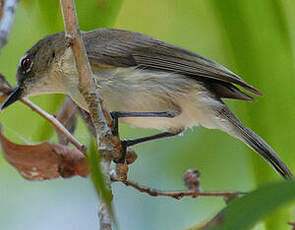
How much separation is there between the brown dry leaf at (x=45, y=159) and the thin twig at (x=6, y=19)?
568 millimetres

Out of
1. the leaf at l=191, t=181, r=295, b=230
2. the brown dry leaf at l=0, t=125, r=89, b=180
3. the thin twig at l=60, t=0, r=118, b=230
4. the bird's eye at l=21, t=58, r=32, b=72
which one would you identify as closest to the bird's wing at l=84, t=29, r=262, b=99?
the bird's eye at l=21, t=58, r=32, b=72

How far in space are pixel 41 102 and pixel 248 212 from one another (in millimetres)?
2946

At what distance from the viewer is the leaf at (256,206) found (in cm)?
98

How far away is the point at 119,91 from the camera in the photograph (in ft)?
10.6

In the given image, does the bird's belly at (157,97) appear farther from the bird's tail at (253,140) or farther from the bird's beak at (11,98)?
the bird's beak at (11,98)

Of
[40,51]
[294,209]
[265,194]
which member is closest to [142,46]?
[40,51]

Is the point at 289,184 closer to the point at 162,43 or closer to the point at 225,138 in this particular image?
the point at 162,43

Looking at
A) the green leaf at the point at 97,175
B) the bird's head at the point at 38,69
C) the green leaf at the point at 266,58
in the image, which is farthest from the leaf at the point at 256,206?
the bird's head at the point at 38,69

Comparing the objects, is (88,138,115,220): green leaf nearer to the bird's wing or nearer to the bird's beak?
the bird's wing

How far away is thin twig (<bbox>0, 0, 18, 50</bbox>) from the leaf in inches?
51.4

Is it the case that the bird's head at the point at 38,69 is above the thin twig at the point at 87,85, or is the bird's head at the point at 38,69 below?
above

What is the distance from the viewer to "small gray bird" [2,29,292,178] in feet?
10.7

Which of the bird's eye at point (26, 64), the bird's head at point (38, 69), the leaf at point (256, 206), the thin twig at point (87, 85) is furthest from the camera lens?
the bird's eye at point (26, 64)

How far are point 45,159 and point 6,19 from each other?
0.68m
